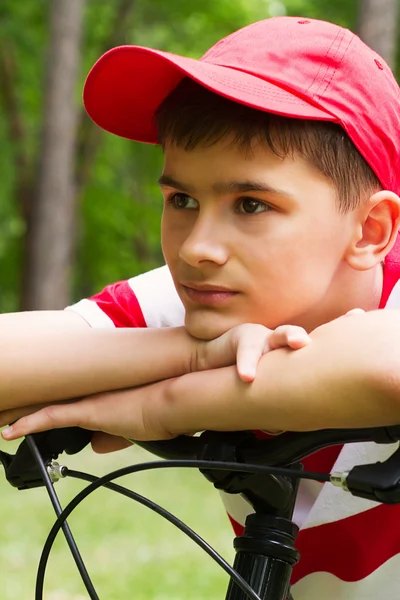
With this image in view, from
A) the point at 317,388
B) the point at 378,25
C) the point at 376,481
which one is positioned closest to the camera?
the point at 376,481

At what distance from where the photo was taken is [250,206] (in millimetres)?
1513

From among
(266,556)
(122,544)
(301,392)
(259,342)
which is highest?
(122,544)

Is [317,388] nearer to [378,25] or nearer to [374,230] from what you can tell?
[374,230]

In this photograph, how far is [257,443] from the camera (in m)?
1.27

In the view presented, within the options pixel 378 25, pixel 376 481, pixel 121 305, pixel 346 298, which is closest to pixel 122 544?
pixel 121 305

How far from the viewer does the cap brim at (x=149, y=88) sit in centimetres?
150

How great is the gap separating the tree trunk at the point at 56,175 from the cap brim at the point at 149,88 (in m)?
11.3

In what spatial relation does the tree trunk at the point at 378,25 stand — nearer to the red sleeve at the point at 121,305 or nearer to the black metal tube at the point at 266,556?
the red sleeve at the point at 121,305

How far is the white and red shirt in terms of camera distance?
71.3 inches

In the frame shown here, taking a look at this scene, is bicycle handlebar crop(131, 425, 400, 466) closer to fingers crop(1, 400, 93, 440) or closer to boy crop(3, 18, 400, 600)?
boy crop(3, 18, 400, 600)

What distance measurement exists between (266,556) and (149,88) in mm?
839

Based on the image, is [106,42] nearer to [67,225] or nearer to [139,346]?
[67,225]

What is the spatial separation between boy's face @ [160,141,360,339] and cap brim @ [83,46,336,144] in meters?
0.08

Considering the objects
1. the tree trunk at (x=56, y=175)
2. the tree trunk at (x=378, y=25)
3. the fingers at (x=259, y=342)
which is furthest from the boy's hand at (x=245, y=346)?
the tree trunk at (x=56, y=175)
